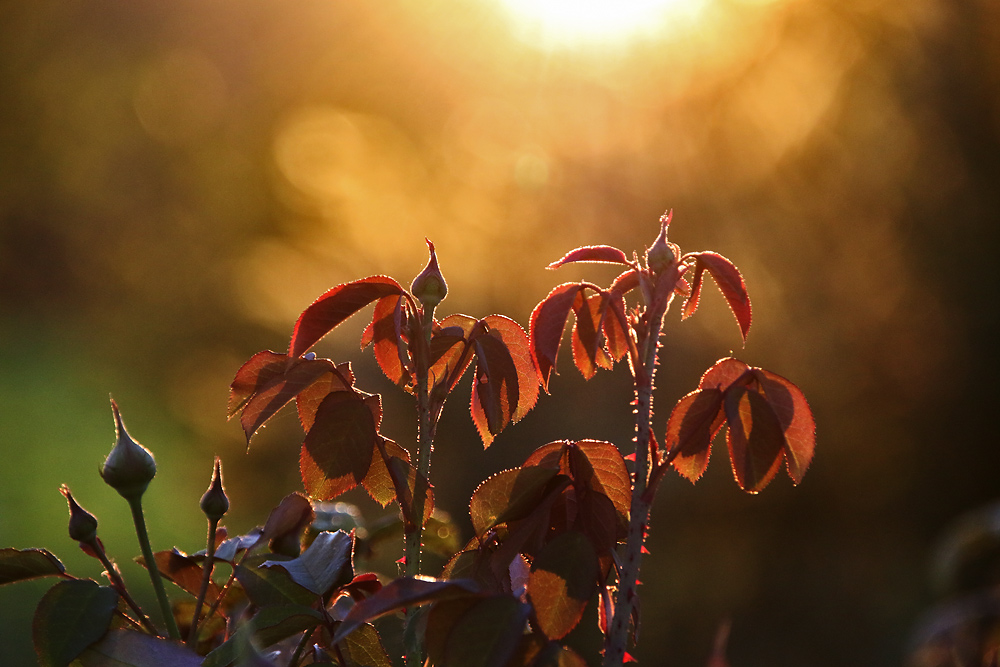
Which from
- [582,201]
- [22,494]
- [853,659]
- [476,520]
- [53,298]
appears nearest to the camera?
[476,520]

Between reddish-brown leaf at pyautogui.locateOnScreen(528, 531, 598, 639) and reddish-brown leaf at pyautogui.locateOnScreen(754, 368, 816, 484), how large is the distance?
0.10 m

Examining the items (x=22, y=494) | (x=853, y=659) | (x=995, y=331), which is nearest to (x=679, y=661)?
(x=853, y=659)

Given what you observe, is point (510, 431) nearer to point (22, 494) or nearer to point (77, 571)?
point (77, 571)

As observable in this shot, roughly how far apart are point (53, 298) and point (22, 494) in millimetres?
1642

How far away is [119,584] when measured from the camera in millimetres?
376

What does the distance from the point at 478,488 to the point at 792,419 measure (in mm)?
144

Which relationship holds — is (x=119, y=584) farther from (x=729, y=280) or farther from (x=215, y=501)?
(x=729, y=280)

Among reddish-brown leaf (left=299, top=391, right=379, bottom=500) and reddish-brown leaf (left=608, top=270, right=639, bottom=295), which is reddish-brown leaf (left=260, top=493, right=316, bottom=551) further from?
reddish-brown leaf (left=608, top=270, right=639, bottom=295)

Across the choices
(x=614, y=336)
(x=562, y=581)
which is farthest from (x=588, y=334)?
(x=562, y=581)

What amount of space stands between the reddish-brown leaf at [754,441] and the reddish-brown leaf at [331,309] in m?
0.17

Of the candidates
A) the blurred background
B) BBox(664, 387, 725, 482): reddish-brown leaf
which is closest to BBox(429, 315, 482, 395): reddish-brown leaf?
BBox(664, 387, 725, 482): reddish-brown leaf

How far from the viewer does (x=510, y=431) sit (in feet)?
6.73

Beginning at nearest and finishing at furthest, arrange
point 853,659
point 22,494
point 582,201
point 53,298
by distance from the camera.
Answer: point 853,659 < point 582,201 < point 22,494 < point 53,298

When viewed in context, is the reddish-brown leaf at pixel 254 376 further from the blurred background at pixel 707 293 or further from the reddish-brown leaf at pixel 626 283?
the blurred background at pixel 707 293
